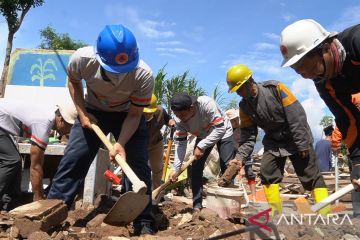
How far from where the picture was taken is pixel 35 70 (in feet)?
24.5

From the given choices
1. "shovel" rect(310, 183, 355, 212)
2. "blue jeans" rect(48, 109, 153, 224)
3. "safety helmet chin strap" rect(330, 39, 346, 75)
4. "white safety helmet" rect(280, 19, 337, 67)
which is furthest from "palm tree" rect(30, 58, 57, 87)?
"shovel" rect(310, 183, 355, 212)

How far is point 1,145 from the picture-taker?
13.1 feet

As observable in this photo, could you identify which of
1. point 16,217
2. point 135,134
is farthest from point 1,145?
point 135,134

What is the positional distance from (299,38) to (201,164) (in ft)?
8.79

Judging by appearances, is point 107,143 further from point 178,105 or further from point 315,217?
point 315,217

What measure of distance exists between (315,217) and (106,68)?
6.51 feet

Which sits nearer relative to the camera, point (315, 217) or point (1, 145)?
point (315, 217)

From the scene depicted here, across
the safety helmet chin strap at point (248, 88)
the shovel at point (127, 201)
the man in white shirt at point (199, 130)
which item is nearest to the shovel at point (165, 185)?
the man in white shirt at point (199, 130)

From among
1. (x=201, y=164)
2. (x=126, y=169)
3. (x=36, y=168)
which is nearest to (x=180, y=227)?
(x=126, y=169)

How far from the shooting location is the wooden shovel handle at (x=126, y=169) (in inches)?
117

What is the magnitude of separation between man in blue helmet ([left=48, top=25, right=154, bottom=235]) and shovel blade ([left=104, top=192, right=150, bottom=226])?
0.52 feet

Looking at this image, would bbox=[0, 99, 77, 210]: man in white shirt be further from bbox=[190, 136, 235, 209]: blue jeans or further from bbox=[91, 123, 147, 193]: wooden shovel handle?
bbox=[190, 136, 235, 209]: blue jeans

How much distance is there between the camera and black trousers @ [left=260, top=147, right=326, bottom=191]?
388 cm

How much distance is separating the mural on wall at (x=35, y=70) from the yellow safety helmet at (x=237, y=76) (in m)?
4.23
